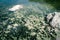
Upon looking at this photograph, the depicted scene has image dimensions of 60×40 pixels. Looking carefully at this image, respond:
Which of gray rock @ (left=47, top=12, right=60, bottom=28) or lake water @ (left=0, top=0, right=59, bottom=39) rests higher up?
gray rock @ (left=47, top=12, right=60, bottom=28)

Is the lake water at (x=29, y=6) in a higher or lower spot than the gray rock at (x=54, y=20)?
lower

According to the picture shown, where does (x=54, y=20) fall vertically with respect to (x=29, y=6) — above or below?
above

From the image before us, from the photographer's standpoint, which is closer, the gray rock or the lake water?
the gray rock

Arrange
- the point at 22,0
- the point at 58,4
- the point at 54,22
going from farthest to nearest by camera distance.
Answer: the point at 22,0 → the point at 58,4 → the point at 54,22

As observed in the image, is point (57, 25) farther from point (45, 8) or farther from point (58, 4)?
point (58, 4)

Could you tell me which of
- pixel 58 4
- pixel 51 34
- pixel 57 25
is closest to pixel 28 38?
pixel 51 34

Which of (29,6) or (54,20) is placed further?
(29,6)

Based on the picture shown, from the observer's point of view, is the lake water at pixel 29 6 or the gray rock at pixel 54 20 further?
the lake water at pixel 29 6

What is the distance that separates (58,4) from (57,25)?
11.3 ft

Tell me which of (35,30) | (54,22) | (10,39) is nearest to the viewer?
(10,39)

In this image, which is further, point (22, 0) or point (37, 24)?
point (22, 0)

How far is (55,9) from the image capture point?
9.14 m

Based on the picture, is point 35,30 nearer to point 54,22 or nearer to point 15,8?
point 54,22

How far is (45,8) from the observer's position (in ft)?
30.3
